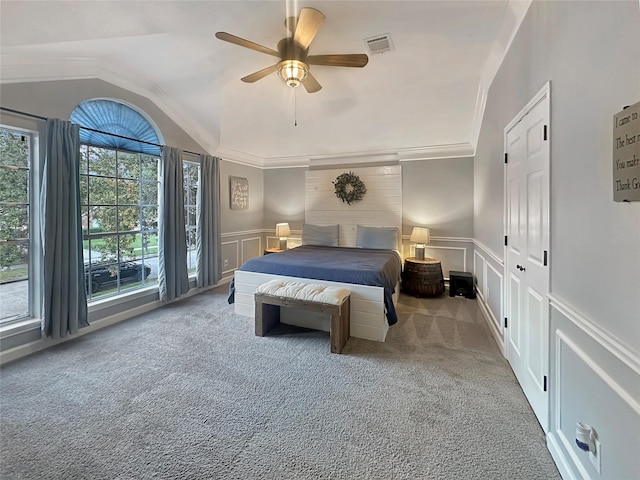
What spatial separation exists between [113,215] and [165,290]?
1.14 meters

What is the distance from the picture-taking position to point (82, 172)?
310cm

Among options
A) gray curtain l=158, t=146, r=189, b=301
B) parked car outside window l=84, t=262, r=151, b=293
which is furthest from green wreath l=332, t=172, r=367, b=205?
parked car outside window l=84, t=262, r=151, b=293

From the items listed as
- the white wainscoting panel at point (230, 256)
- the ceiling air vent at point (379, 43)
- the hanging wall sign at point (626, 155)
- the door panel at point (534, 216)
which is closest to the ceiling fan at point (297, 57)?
the ceiling air vent at point (379, 43)

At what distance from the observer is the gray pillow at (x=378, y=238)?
4.69 meters

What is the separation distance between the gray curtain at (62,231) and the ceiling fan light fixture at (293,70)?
84.9 inches

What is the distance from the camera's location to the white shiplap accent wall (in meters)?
5.06

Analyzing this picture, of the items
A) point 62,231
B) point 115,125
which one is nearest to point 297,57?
point 115,125

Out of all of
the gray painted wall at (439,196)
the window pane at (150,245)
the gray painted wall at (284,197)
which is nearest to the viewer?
the window pane at (150,245)

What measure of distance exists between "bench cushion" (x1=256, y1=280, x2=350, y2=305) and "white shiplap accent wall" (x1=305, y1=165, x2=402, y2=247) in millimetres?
2494

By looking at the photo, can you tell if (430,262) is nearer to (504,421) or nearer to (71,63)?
(504,421)

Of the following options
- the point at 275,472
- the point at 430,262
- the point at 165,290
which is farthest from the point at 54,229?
the point at 430,262

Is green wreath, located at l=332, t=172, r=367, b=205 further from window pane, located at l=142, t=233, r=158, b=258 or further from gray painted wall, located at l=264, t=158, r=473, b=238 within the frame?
window pane, located at l=142, t=233, r=158, b=258

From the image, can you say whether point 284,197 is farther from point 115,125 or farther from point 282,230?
point 115,125

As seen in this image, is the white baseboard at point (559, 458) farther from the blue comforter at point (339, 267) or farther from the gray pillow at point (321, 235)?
the gray pillow at point (321, 235)
